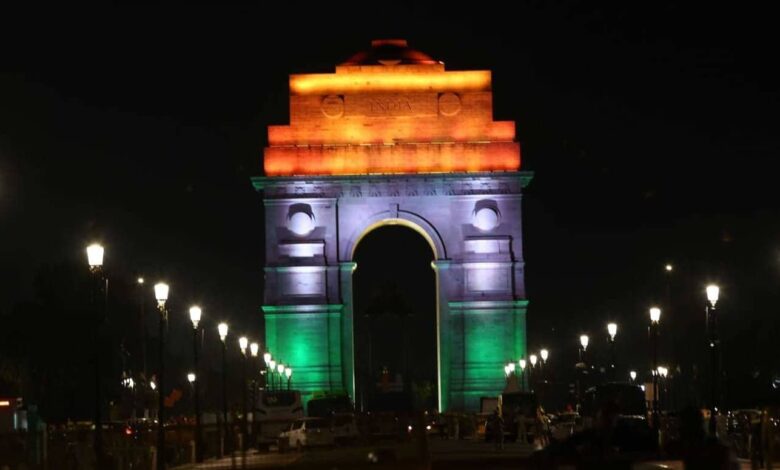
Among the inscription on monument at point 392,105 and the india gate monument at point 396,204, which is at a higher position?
the inscription on monument at point 392,105

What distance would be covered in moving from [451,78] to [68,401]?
23.8m

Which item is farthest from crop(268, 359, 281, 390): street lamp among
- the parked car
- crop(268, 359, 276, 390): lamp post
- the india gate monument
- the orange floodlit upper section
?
the parked car

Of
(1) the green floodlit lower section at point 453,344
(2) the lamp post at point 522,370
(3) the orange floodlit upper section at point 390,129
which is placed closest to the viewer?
(2) the lamp post at point 522,370

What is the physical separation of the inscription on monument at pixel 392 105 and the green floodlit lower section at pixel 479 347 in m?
9.42

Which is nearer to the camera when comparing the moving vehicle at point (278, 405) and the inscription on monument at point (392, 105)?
the moving vehicle at point (278, 405)

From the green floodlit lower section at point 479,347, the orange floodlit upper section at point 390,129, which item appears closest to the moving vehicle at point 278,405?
the green floodlit lower section at point 479,347

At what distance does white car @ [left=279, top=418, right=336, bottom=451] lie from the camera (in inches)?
2019

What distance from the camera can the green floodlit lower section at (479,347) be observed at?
91.6m

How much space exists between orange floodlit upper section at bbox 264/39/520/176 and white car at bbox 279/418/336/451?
36.6 m

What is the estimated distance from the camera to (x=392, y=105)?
9200 cm

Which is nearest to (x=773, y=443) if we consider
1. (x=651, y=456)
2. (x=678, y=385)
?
(x=651, y=456)

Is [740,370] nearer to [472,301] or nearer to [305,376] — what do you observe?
[472,301]

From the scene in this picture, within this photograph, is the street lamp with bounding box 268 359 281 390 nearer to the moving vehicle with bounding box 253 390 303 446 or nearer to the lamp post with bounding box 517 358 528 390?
the lamp post with bounding box 517 358 528 390

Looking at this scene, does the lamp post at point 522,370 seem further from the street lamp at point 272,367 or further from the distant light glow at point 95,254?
the distant light glow at point 95,254
